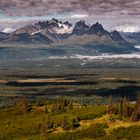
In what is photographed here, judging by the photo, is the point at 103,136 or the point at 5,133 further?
the point at 5,133

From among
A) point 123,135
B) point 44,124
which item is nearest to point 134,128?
point 123,135

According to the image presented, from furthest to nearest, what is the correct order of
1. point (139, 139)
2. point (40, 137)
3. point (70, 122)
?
point (70, 122)
point (40, 137)
point (139, 139)

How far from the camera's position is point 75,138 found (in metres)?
179

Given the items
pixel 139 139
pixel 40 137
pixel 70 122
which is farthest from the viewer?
pixel 70 122

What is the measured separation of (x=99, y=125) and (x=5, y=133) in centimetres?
4408

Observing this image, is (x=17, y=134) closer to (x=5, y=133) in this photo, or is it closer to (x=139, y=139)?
(x=5, y=133)

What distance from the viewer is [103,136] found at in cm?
17988

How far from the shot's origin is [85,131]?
185500 millimetres

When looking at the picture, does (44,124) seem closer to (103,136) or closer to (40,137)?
(40,137)

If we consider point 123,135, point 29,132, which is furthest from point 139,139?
point 29,132

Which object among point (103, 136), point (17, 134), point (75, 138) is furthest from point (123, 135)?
point (17, 134)

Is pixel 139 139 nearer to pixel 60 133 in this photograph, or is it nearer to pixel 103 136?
pixel 103 136

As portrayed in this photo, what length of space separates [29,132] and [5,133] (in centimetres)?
1157

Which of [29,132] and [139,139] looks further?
[29,132]
